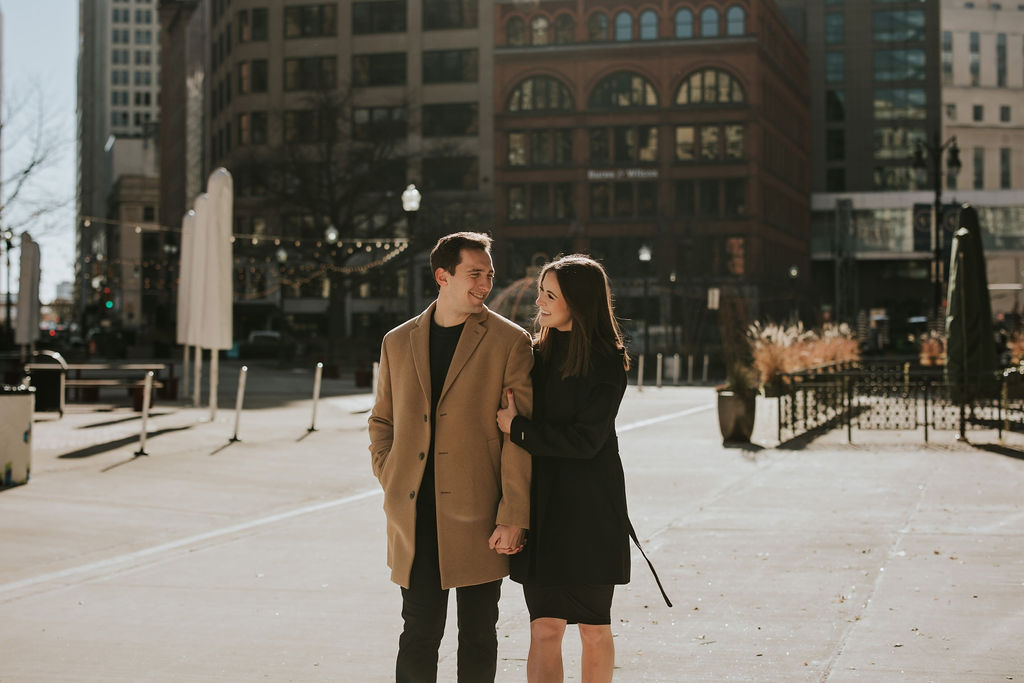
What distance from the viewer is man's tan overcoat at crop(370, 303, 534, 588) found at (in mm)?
4496

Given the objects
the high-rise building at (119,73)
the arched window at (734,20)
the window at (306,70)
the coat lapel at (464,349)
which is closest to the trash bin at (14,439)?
the coat lapel at (464,349)

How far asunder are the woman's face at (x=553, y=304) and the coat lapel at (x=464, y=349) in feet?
0.79

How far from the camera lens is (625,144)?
252 ft

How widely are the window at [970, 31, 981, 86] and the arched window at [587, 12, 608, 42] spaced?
165 ft

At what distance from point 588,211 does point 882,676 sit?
237 feet

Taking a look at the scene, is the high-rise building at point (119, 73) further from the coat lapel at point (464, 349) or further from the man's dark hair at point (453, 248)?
the coat lapel at point (464, 349)

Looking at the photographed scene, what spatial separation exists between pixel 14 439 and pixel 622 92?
6784cm

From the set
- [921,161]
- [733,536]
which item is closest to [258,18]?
[921,161]

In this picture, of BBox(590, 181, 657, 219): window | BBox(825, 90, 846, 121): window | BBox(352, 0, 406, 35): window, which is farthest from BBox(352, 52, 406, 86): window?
BBox(825, 90, 846, 121): window

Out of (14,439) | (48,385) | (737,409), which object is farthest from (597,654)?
(48,385)

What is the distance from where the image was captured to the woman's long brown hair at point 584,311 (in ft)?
14.8

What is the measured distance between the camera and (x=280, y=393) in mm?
30984

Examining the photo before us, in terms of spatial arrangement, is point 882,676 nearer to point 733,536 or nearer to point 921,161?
point 733,536

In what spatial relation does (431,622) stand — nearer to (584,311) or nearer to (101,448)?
(584,311)
